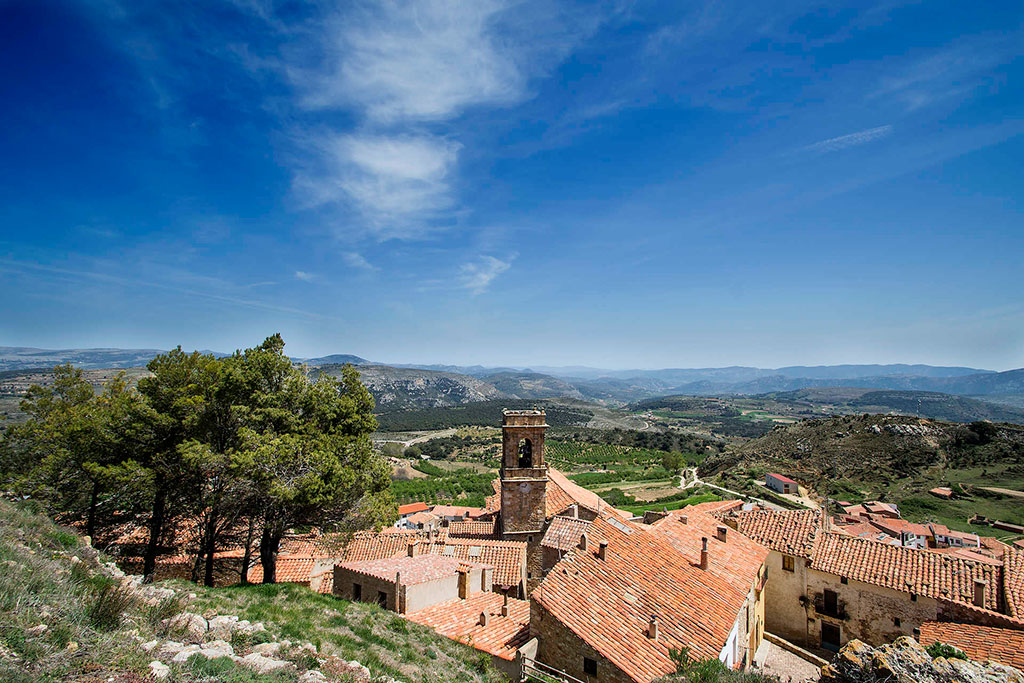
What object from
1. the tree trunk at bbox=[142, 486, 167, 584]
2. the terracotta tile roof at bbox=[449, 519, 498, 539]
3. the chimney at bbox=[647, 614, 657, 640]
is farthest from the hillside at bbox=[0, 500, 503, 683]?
the terracotta tile roof at bbox=[449, 519, 498, 539]

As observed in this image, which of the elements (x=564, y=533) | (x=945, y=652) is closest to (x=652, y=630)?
(x=945, y=652)

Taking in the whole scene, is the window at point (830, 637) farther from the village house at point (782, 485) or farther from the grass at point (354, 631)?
the village house at point (782, 485)

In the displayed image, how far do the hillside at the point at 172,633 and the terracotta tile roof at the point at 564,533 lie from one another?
6220 mm

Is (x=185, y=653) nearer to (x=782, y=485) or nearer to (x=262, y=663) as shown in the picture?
(x=262, y=663)

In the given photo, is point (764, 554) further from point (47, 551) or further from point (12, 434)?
point (12, 434)

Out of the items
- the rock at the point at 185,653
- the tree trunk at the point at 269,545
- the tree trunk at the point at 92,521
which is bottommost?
the tree trunk at the point at 269,545

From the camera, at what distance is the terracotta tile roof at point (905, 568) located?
1496 centimetres

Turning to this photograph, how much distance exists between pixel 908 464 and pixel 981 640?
6159 centimetres

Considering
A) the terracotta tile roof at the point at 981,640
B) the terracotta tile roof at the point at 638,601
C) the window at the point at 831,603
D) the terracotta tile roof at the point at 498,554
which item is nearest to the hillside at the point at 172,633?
the terracotta tile roof at the point at 638,601

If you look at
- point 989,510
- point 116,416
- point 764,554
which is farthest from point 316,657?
point 989,510

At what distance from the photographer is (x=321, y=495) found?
13.8m

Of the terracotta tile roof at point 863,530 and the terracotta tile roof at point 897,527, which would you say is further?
the terracotta tile roof at point 897,527

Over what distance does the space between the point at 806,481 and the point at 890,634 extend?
171ft

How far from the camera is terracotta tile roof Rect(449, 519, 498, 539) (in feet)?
79.3
